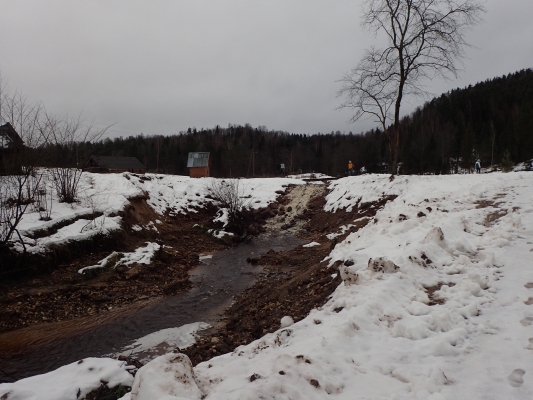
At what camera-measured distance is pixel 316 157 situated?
76375 mm

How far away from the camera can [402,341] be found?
3115 millimetres

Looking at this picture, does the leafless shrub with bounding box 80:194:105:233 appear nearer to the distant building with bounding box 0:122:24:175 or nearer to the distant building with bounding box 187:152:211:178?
the distant building with bounding box 0:122:24:175

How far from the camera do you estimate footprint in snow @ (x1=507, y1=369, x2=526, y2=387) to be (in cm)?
230

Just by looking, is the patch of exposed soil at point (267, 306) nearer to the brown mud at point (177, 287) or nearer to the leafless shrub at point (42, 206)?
the brown mud at point (177, 287)

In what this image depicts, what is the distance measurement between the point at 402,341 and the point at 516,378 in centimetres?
94

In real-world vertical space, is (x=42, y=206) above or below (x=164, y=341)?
above

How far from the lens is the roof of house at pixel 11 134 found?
8805 mm

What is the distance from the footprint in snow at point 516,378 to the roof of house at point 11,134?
1201 centimetres

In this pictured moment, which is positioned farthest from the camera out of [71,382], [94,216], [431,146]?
[431,146]

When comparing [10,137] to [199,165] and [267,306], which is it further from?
[199,165]

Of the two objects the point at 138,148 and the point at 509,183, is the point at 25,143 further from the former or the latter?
the point at 138,148

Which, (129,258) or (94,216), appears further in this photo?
(94,216)

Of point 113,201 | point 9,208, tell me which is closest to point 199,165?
point 113,201

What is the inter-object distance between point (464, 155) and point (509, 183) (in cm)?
4094
